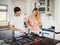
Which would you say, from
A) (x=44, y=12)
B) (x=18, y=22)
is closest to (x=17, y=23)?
(x=18, y=22)

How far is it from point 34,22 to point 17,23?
0.43 m

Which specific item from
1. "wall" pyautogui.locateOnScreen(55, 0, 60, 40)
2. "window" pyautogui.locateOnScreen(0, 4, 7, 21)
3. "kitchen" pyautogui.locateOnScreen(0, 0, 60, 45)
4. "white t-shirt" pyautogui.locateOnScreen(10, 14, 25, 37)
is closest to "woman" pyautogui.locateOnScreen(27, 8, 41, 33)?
"kitchen" pyautogui.locateOnScreen(0, 0, 60, 45)

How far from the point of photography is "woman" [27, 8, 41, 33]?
7.80ft

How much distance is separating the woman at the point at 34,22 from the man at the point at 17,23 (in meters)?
0.19

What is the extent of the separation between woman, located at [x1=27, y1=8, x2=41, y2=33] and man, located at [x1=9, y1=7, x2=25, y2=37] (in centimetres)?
19

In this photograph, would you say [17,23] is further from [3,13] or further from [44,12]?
[44,12]

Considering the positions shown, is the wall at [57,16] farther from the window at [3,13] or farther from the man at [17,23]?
the window at [3,13]

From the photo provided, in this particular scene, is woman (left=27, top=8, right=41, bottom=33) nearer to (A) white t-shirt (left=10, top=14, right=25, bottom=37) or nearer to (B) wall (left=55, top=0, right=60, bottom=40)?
(A) white t-shirt (left=10, top=14, right=25, bottom=37)

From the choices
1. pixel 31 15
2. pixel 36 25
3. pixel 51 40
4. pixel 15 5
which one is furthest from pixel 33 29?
pixel 15 5

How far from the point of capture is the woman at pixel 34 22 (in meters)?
2.38

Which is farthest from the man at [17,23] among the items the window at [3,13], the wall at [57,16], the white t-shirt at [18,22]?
the wall at [57,16]

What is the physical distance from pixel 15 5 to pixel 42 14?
0.59 m

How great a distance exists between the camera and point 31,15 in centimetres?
237

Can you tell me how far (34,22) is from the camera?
96.7 inches
